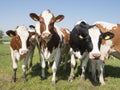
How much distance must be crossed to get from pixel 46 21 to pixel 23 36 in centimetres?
119

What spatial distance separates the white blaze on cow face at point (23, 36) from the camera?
9.71 m

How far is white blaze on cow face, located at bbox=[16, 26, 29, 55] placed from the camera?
382 inches

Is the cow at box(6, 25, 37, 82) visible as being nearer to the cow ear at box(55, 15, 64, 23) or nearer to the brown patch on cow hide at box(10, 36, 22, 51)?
the brown patch on cow hide at box(10, 36, 22, 51)

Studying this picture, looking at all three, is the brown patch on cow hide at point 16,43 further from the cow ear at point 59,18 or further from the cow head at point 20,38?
the cow ear at point 59,18

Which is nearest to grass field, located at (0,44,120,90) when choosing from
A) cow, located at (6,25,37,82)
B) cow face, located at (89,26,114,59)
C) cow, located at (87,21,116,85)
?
cow, located at (87,21,116,85)

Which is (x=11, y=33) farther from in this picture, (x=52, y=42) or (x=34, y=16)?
(x=52, y=42)

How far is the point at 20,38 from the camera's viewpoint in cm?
998

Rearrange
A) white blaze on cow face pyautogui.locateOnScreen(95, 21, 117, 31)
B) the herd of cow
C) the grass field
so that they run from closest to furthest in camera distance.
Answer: the grass field → the herd of cow → white blaze on cow face pyautogui.locateOnScreen(95, 21, 117, 31)

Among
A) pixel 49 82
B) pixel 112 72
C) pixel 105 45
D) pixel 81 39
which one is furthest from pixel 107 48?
pixel 49 82

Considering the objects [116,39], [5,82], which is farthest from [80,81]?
[5,82]

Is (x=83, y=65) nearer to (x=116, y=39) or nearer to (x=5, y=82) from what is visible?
(x=116, y=39)

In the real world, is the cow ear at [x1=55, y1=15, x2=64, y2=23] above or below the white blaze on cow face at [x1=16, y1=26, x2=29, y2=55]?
above

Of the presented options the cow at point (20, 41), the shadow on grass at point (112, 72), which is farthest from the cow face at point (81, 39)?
the shadow on grass at point (112, 72)

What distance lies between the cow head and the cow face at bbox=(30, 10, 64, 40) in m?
0.66
